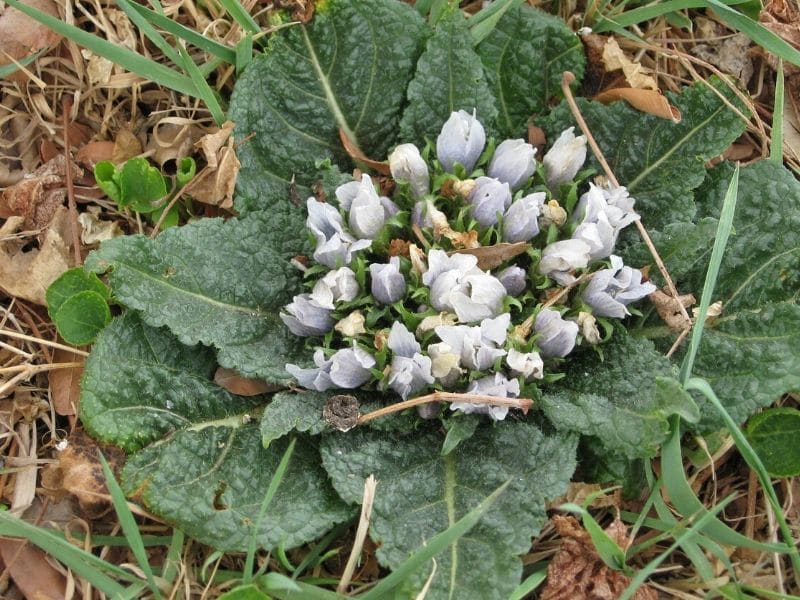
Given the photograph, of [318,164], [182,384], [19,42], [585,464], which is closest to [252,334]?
[182,384]

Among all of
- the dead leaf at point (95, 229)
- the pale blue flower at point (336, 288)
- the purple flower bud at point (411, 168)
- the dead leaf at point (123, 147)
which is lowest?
the dead leaf at point (95, 229)

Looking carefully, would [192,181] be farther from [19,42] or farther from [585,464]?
[585,464]

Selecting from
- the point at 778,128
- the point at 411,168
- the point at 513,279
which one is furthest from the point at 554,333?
the point at 778,128

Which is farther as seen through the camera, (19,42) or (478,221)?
(19,42)

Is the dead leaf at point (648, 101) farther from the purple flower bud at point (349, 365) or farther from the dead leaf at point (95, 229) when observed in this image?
the dead leaf at point (95, 229)

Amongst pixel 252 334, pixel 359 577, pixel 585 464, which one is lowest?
pixel 359 577

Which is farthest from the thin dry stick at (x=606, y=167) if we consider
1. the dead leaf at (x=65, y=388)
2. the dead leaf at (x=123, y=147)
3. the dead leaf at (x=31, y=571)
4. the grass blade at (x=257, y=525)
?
the dead leaf at (x=31, y=571)
